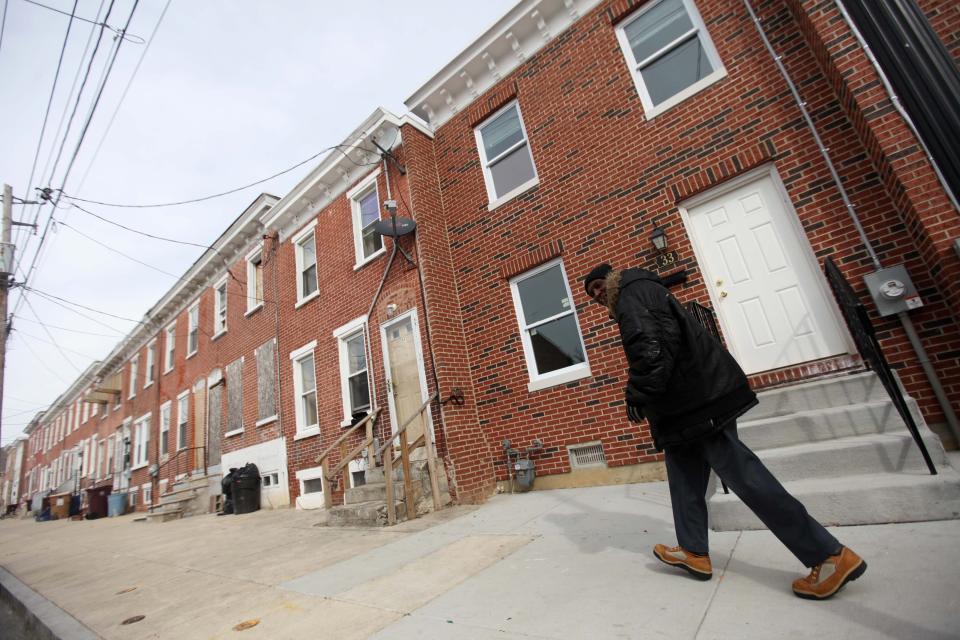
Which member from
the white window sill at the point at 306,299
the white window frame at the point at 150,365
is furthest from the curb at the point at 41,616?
the white window frame at the point at 150,365

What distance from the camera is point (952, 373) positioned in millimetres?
3891

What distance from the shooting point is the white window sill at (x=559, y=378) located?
613 centimetres

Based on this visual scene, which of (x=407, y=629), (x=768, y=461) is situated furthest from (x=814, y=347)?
(x=407, y=629)

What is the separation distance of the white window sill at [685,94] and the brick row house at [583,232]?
34 millimetres

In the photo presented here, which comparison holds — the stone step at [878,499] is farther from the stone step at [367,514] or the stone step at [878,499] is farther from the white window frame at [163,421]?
the white window frame at [163,421]

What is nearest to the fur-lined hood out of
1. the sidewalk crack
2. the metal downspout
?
the sidewalk crack

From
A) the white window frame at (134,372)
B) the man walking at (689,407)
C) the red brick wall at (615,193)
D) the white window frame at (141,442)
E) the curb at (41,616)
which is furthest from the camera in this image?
the white window frame at (134,372)

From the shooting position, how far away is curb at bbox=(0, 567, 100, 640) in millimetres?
3402

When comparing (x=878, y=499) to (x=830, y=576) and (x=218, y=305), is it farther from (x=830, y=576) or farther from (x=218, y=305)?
(x=218, y=305)

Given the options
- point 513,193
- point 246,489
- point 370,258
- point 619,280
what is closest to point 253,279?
point 246,489

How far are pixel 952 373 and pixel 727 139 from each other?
128 inches

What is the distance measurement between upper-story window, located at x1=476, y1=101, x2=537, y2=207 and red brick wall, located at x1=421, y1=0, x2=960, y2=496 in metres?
0.20

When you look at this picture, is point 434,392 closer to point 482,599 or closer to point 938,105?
point 482,599

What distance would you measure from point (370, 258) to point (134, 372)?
58.2 ft
